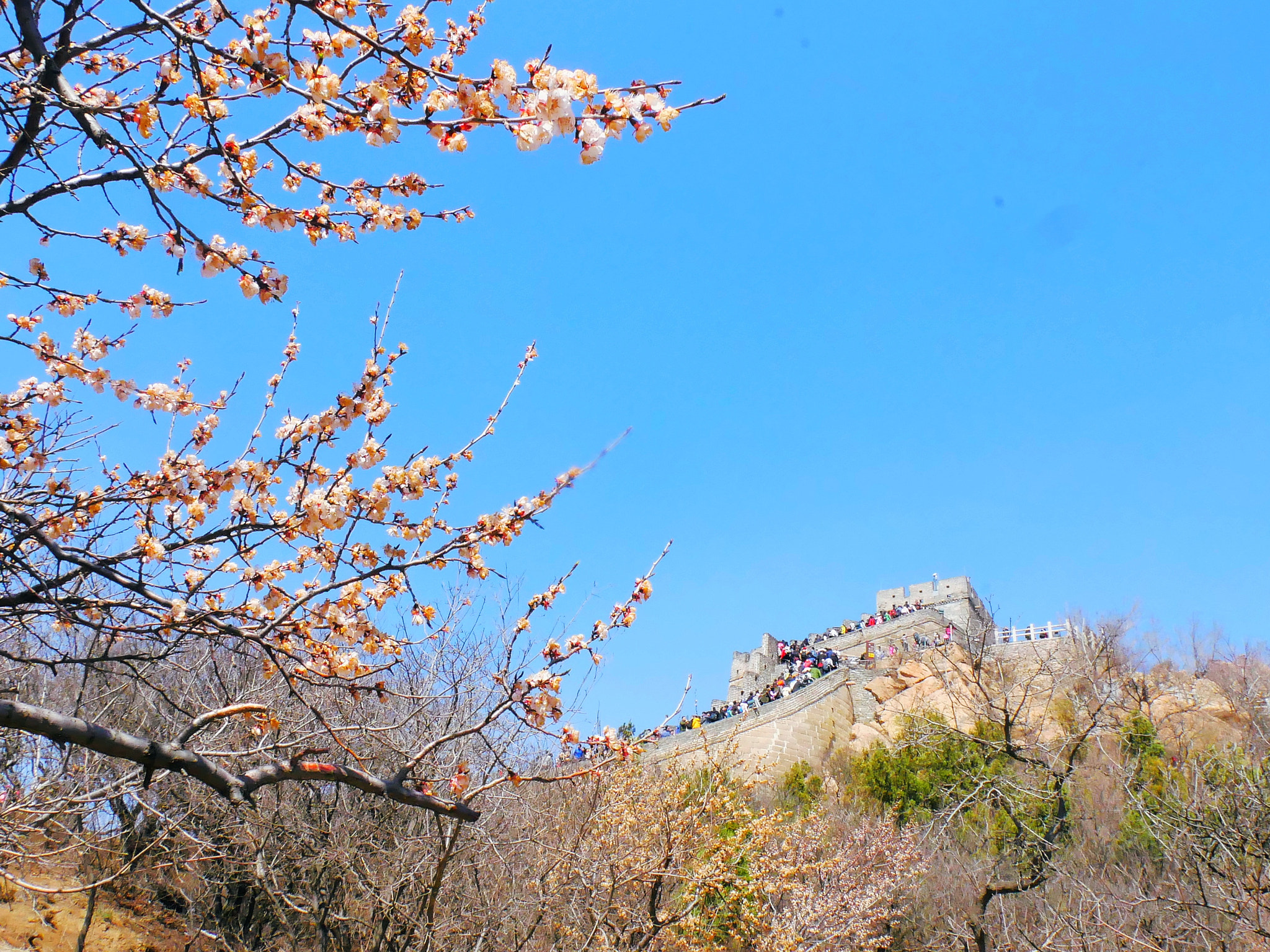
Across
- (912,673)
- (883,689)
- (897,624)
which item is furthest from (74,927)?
(897,624)

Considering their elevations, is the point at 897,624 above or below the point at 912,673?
above

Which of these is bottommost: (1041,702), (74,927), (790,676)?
(74,927)

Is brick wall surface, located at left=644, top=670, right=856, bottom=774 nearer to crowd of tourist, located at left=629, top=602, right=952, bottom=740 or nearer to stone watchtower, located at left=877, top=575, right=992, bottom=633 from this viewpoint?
crowd of tourist, located at left=629, top=602, right=952, bottom=740

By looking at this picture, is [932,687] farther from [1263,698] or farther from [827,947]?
[827,947]

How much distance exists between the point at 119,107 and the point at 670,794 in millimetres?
7798

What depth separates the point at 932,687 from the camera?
25141 millimetres

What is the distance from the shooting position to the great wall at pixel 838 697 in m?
22.7

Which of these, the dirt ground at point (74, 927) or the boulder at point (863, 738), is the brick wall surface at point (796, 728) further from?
the dirt ground at point (74, 927)

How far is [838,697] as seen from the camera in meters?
26.1

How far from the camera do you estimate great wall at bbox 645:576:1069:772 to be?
22.7 m

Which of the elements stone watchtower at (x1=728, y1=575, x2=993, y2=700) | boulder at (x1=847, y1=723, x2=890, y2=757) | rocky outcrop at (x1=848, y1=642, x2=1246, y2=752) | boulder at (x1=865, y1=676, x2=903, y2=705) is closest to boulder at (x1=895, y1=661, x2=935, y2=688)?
rocky outcrop at (x1=848, y1=642, x2=1246, y2=752)

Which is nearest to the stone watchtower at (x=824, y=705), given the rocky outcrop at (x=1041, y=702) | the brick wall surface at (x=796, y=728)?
the brick wall surface at (x=796, y=728)

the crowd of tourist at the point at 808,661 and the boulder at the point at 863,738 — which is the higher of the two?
the crowd of tourist at the point at 808,661

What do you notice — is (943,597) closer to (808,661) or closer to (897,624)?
(897,624)
